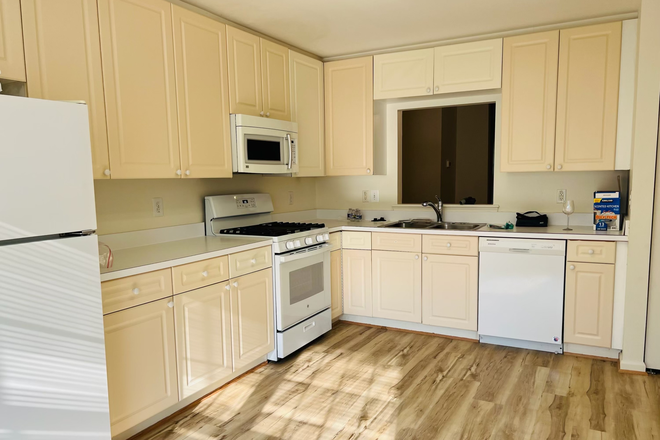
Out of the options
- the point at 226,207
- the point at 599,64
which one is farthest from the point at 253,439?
the point at 599,64

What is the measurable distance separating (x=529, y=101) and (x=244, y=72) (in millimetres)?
2141

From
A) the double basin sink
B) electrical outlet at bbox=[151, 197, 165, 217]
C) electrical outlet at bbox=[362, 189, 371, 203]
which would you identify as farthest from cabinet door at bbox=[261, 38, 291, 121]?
the double basin sink

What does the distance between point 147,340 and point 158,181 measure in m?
1.16

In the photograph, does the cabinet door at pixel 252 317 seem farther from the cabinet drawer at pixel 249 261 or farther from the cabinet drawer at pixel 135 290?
the cabinet drawer at pixel 135 290

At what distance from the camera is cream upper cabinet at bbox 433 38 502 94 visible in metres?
3.56

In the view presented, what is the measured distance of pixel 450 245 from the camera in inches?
139

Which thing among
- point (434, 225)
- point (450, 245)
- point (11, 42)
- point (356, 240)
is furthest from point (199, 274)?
point (434, 225)

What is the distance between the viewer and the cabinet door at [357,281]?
12.9 ft

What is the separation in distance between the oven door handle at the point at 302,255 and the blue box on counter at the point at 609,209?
1.99 m

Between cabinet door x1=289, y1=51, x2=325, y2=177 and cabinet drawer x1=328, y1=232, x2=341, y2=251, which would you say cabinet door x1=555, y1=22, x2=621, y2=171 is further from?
cabinet door x1=289, y1=51, x2=325, y2=177

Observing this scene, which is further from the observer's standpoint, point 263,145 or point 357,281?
point 357,281

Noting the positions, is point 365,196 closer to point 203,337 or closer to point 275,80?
point 275,80

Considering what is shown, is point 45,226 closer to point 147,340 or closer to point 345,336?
point 147,340

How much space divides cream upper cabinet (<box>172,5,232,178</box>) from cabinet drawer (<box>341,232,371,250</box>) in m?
1.28
